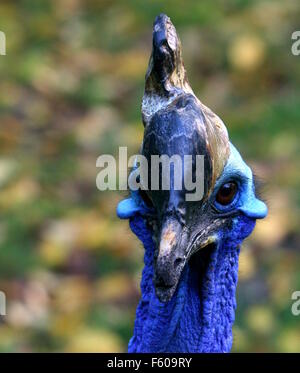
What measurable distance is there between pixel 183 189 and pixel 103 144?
3.46m

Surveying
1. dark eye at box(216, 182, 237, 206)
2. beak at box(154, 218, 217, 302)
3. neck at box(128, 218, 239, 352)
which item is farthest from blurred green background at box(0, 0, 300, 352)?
beak at box(154, 218, 217, 302)

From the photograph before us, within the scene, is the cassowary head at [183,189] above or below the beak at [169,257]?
above

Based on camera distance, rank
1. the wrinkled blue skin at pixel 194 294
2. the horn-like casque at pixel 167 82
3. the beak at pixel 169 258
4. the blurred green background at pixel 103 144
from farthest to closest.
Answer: the blurred green background at pixel 103 144 → the wrinkled blue skin at pixel 194 294 → the horn-like casque at pixel 167 82 → the beak at pixel 169 258

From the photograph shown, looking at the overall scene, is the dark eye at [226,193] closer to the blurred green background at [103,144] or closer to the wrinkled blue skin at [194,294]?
the wrinkled blue skin at [194,294]

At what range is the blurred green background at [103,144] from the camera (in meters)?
4.45

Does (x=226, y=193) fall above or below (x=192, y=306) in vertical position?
above

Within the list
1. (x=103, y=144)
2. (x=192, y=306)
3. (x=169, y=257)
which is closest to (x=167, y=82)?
(x=169, y=257)

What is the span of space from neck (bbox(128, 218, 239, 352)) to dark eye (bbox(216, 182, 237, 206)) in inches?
4.7

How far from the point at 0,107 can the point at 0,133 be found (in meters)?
0.30

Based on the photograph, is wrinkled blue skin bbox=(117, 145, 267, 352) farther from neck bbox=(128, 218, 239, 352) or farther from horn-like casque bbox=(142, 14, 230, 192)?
horn-like casque bbox=(142, 14, 230, 192)

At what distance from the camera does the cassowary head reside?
207 centimetres

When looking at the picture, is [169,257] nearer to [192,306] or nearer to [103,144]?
[192,306]

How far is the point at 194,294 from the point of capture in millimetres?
2414

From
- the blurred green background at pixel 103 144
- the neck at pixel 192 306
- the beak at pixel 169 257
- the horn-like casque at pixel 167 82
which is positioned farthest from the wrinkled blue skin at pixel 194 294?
the blurred green background at pixel 103 144
